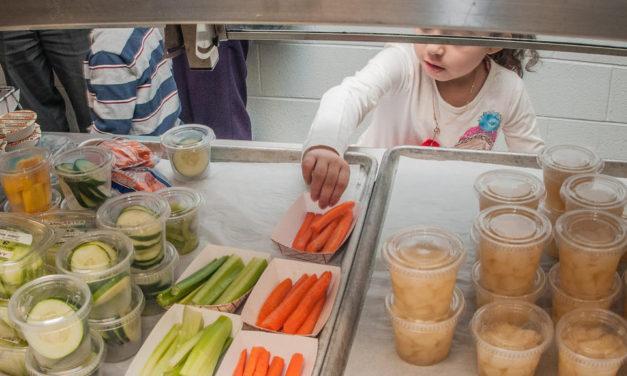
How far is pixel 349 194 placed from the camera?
1758 mm

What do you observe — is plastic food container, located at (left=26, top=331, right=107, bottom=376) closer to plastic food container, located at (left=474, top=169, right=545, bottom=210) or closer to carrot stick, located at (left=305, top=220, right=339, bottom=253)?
carrot stick, located at (left=305, top=220, right=339, bottom=253)

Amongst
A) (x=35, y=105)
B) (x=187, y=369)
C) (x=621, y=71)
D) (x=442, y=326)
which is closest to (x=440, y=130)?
(x=442, y=326)

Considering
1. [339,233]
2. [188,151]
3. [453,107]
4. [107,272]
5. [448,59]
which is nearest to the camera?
[107,272]

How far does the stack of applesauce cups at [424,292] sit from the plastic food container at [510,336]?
0.19 ft

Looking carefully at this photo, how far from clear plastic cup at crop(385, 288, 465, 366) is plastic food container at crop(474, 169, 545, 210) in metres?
0.26

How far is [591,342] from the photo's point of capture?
3.73ft

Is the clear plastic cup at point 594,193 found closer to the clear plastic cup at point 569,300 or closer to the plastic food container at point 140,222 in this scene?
the clear plastic cup at point 569,300

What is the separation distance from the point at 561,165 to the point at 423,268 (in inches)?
20.4

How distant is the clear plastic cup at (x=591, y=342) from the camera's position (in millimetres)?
1107

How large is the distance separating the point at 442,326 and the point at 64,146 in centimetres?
119

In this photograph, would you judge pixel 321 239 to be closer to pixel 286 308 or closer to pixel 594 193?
pixel 286 308

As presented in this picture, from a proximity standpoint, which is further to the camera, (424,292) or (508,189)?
(508,189)

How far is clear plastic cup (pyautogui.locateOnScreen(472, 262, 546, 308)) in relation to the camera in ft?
4.17

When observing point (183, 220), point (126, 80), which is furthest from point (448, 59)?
point (126, 80)
